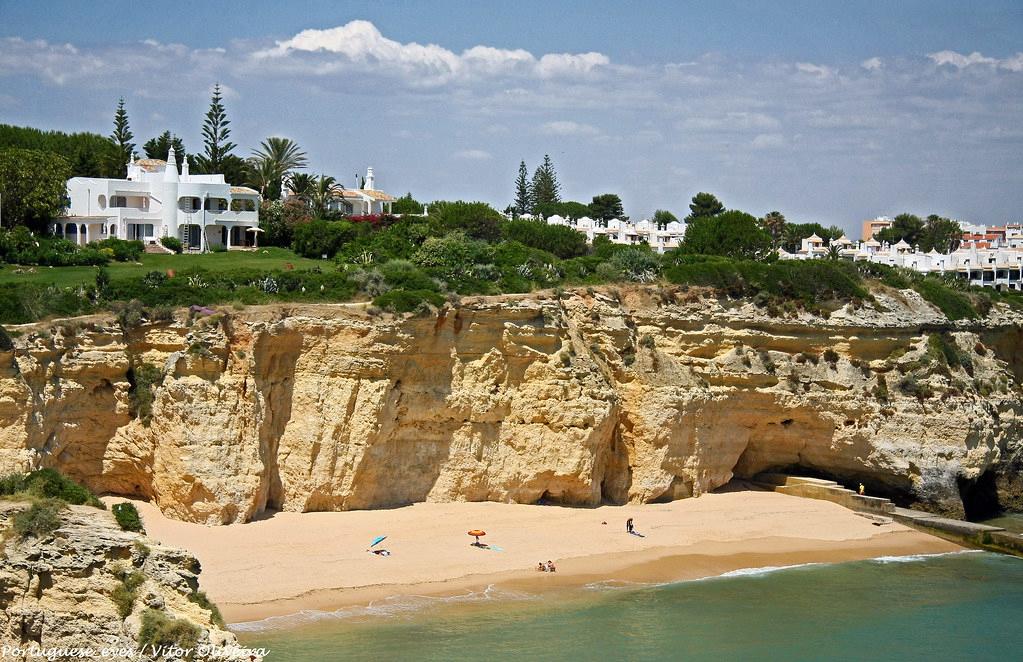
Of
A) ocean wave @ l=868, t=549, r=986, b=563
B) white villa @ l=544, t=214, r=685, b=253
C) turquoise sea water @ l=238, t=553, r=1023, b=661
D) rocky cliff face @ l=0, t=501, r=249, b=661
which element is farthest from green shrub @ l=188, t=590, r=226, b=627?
white villa @ l=544, t=214, r=685, b=253

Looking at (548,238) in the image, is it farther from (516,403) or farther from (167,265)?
(516,403)

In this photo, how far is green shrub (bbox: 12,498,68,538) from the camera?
16438mm

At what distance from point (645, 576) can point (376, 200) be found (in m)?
40.7

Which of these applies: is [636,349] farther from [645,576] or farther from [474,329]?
[645,576]

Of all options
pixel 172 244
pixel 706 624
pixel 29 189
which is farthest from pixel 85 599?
pixel 29 189

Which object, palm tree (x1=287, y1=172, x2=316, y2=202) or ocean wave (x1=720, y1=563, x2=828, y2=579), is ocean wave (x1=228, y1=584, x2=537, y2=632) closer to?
ocean wave (x1=720, y1=563, x2=828, y2=579)

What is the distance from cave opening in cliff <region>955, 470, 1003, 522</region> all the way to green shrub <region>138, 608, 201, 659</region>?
29.6m

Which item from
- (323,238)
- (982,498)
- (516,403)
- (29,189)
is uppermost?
(29,189)

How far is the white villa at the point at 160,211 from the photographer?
49.7 metres

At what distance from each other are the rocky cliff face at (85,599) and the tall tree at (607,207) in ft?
241

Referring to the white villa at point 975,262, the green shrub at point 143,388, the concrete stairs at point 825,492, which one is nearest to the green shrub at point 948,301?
the concrete stairs at point 825,492

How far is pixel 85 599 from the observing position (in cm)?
1605

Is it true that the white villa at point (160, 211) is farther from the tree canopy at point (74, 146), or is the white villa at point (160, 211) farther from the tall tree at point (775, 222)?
the tall tree at point (775, 222)

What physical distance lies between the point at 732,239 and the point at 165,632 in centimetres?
4614
